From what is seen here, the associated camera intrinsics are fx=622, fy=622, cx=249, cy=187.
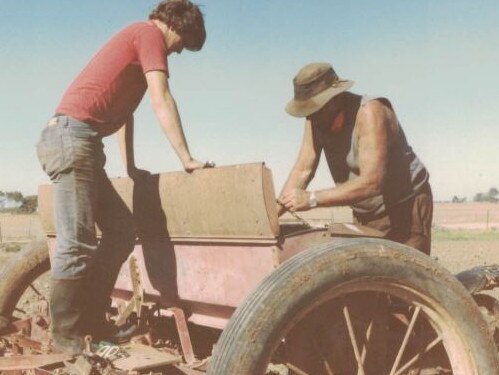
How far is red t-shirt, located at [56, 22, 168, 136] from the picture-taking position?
320 centimetres

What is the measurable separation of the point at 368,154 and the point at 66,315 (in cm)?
174

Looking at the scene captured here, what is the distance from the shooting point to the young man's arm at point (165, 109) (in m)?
3.12

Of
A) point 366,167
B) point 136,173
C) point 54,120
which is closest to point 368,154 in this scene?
point 366,167

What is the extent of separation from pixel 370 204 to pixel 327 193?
74 centimetres

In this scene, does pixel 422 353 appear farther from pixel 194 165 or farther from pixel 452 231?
pixel 452 231

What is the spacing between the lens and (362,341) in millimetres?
2920

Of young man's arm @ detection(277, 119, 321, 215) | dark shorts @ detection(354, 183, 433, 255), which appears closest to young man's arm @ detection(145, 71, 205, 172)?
young man's arm @ detection(277, 119, 321, 215)

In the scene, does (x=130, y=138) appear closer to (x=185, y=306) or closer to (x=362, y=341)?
(x=185, y=306)

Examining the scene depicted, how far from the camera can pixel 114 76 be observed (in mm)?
3268

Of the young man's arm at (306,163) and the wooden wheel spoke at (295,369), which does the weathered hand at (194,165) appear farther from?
the young man's arm at (306,163)

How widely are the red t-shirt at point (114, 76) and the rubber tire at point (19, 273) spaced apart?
1.42 m

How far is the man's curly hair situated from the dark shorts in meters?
1.56

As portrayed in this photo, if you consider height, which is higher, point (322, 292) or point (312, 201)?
point (312, 201)

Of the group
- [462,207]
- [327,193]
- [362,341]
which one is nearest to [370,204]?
[327,193]
